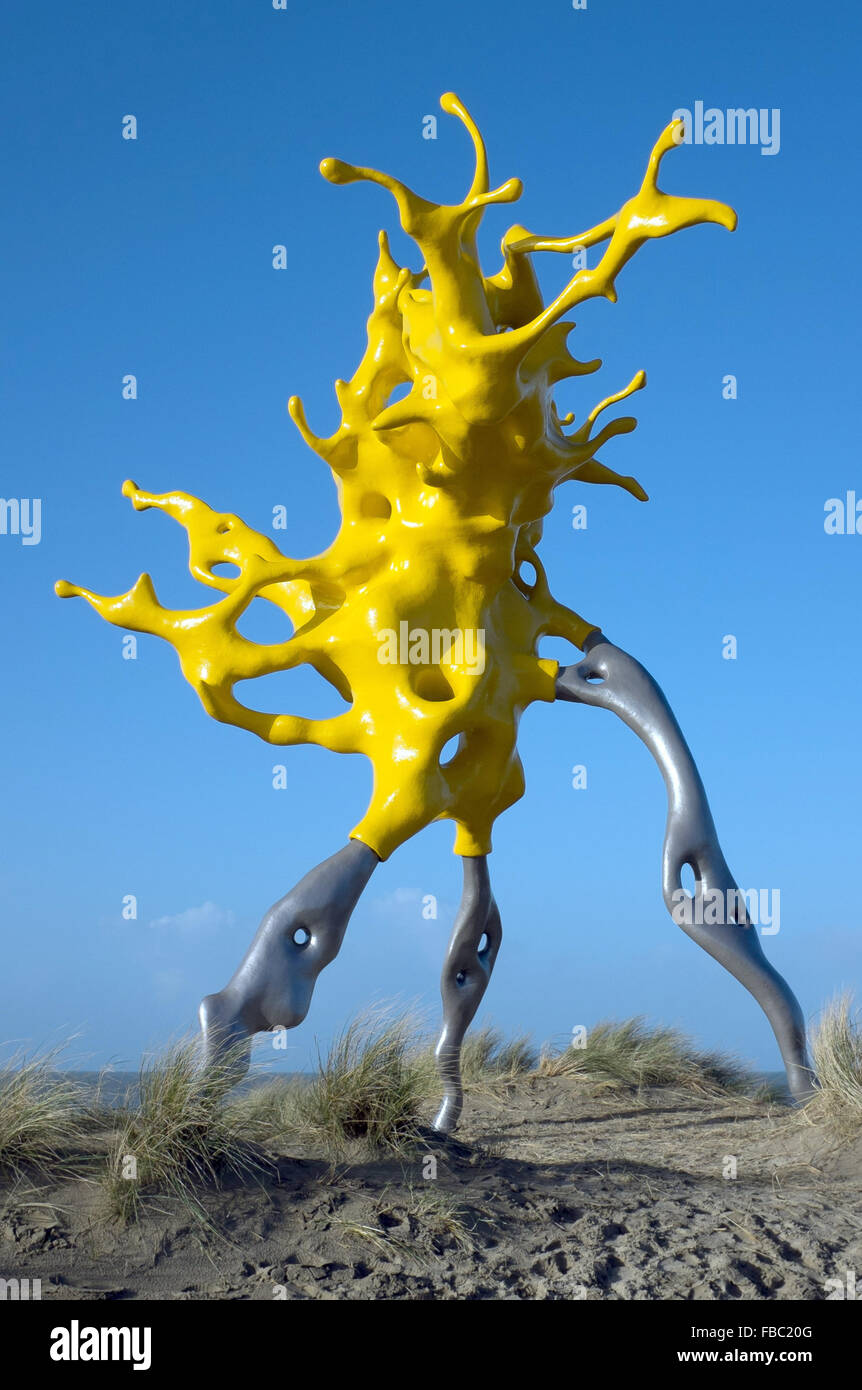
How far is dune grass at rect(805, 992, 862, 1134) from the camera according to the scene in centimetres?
606

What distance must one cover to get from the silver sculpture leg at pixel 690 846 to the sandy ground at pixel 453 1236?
35.8 inches

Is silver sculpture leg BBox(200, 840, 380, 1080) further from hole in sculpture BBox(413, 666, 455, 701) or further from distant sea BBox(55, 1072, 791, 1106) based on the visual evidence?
hole in sculpture BBox(413, 666, 455, 701)

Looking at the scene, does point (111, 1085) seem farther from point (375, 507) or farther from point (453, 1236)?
point (375, 507)

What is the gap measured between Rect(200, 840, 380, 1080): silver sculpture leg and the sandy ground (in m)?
0.59

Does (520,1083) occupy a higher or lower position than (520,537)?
lower

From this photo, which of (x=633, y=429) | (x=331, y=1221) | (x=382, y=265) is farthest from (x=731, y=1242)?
(x=382, y=265)

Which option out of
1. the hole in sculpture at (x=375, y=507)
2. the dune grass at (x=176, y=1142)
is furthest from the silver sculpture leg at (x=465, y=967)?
the dune grass at (x=176, y=1142)

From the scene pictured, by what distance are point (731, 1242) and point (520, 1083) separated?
184 inches

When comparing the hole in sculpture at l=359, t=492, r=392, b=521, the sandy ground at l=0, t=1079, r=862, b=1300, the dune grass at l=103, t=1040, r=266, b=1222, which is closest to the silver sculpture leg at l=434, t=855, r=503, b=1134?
the sandy ground at l=0, t=1079, r=862, b=1300

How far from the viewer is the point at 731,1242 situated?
461 centimetres

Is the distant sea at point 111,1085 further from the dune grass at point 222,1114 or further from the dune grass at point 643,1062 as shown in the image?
Result: the dune grass at point 643,1062

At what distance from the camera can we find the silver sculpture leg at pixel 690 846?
6.16 metres

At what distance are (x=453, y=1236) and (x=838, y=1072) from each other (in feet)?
9.15
